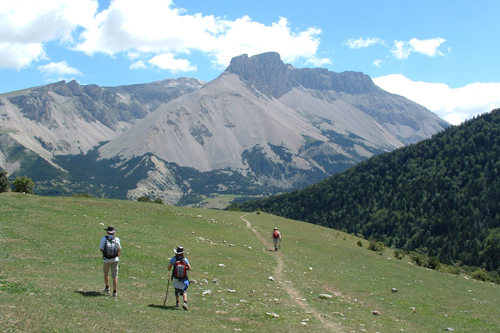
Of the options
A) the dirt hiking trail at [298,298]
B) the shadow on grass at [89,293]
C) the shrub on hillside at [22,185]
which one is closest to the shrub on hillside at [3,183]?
the shrub on hillside at [22,185]

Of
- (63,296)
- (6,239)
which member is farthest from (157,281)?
(6,239)

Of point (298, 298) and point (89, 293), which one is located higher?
point (89, 293)

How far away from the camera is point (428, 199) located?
135750 mm

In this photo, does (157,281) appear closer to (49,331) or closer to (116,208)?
(49,331)

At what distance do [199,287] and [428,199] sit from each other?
13263cm

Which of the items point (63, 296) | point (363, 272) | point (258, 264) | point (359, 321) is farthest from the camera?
point (363, 272)

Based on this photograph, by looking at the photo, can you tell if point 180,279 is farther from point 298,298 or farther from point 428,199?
point 428,199

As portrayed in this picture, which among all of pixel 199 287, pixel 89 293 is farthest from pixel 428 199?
pixel 89 293

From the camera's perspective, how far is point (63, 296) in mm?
15867

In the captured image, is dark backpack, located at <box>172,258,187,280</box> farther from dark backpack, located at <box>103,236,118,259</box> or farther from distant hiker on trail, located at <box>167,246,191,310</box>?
dark backpack, located at <box>103,236,118,259</box>

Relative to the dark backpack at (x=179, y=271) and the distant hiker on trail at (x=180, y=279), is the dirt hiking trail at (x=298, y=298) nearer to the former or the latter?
the distant hiker on trail at (x=180, y=279)

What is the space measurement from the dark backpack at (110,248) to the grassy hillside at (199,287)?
65.8 inches

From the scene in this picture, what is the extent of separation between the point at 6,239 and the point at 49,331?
18006mm

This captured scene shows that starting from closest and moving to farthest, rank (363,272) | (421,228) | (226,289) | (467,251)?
1. (226,289)
2. (363,272)
3. (467,251)
4. (421,228)
